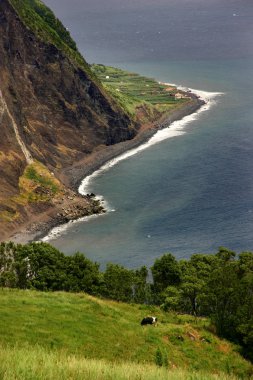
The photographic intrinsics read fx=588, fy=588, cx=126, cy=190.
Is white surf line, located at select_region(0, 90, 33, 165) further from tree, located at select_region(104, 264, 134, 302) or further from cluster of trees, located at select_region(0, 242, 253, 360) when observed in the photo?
tree, located at select_region(104, 264, 134, 302)

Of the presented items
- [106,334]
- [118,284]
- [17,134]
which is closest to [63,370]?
[106,334]

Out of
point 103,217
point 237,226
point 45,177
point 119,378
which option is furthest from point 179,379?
point 45,177

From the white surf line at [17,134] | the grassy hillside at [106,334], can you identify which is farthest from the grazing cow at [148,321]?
the white surf line at [17,134]

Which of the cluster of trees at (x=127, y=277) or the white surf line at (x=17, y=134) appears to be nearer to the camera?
the cluster of trees at (x=127, y=277)

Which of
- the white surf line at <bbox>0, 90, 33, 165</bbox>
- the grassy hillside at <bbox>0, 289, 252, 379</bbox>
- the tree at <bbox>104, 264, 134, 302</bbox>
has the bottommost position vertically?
the grassy hillside at <bbox>0, 289, 252, 379</bbox>

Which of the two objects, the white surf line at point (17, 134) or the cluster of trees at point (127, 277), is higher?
the white surf line at point (17, 134)

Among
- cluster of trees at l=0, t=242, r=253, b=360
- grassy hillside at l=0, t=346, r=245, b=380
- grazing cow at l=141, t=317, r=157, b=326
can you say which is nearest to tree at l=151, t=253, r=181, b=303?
cluster of trees at l=0, t=242, r=253, b=360

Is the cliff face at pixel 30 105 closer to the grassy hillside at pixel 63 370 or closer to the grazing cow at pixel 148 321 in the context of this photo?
the grazing cow at pixel 148 321

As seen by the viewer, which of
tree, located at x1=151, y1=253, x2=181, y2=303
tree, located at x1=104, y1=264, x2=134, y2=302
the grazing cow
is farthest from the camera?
tree, located at x1=151, y1=253, x2=181, y2=303

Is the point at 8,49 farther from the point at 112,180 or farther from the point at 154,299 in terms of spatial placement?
the point at 154,299
